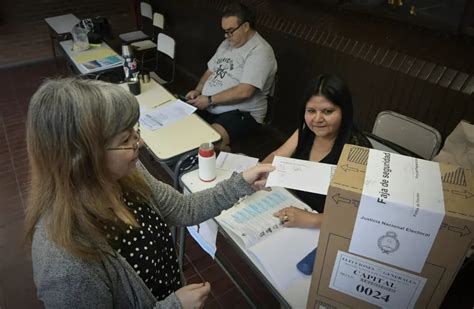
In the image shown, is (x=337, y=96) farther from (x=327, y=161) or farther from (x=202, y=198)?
(x=202, y=198)

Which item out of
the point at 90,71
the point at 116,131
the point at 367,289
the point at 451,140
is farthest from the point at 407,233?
the point at 90,71

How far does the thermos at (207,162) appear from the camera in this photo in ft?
5.38

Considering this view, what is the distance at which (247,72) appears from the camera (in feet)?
8.57

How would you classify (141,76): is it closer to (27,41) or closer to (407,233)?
(407,233)

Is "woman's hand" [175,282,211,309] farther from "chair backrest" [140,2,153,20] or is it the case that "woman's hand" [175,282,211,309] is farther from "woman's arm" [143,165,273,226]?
"chair backrest" [140,2,153,20]

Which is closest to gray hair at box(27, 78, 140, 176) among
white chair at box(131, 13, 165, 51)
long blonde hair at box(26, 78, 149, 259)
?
long blonde hair at box(26, 78, 149, 259)

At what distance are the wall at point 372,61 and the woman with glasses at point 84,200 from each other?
2.00 m

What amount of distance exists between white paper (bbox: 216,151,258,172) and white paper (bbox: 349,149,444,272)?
3.42ft

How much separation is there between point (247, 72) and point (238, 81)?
0.51 feet

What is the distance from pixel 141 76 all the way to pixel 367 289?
7.72 ft

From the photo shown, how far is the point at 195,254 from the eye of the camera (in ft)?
7.77

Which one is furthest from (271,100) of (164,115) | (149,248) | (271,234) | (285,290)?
(149,248)

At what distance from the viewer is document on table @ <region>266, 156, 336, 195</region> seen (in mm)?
979

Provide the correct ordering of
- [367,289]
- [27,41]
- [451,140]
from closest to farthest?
[367,289], [451,140], [27,41]
